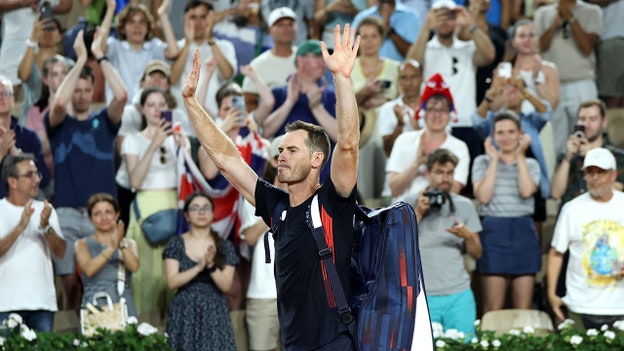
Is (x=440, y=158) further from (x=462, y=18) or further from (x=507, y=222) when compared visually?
(x=462, y=18)

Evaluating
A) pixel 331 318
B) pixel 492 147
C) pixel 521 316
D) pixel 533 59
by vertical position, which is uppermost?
pixel 533 59

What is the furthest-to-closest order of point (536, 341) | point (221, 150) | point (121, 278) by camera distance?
1. point (121, 278)
2. point (536, 341)
3. point (221, 150)

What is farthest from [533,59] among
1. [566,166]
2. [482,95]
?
[566,166]

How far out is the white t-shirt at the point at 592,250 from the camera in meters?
9.63

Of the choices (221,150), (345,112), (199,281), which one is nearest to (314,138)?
(345,112)

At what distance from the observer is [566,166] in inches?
413

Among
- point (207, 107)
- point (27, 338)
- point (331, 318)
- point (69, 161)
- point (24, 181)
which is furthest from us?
point (207, 107)

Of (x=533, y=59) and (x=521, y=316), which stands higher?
(x=533, y=59)

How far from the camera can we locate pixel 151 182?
Answer: 1051cm

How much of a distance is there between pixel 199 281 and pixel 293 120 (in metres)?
1.91

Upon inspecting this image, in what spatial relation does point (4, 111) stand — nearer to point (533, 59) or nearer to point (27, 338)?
point (27, 338)

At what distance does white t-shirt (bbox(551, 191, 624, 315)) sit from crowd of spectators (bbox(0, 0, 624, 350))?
0.7 inches

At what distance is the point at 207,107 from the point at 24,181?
226 cm

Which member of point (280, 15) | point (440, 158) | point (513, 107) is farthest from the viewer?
point (280, 15)
